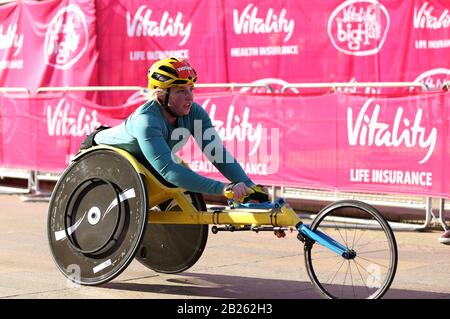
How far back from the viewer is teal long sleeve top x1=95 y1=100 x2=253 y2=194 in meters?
6.93

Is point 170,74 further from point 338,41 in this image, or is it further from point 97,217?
point 338,41

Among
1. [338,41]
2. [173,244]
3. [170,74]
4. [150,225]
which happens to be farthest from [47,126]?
[170,74]

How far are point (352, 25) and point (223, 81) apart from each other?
2156 millimetres

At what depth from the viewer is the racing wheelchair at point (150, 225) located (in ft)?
22.3

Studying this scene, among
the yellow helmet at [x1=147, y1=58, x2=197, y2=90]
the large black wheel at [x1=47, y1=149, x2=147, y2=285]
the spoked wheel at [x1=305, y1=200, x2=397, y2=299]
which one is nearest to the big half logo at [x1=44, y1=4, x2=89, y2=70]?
the spoked wheel at [x1=305, y1=200, x2=397, y2=299]

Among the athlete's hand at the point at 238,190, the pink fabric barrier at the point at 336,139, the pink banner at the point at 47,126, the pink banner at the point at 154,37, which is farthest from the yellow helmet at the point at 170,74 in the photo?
the pink banner at the point at 154,37

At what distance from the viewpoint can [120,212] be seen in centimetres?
703

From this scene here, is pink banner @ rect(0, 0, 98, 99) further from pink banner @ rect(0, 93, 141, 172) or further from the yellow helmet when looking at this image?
the yellow helmet

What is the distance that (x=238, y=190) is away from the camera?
266 inches

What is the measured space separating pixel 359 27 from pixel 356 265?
5643 millimetres

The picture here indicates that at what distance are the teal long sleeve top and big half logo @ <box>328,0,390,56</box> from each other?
5684 millimetres

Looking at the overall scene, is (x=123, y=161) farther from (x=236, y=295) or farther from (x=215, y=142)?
(x=236, y=295)
